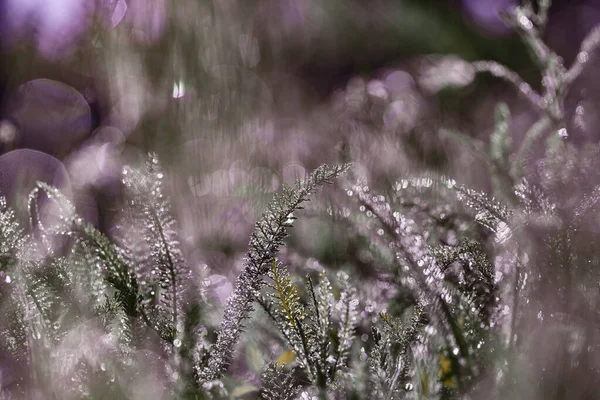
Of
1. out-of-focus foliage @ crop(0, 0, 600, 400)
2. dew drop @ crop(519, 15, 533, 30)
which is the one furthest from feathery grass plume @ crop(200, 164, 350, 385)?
dew drop @ crop(519, 15, 533, 30)

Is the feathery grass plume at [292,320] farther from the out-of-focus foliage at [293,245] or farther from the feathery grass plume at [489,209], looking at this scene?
the feathery grass plume at [489,209]

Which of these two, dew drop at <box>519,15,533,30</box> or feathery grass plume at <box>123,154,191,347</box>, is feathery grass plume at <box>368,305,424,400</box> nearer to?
feathery grass plume at <box>123,154,191,347</box>

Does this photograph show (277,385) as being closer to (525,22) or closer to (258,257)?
(258,257)

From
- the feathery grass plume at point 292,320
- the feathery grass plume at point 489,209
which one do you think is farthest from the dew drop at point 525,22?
the feathery grass plume at point 292,320

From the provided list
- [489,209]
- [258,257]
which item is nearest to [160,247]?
[258,257]

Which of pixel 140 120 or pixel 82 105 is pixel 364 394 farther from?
pixel 82 105

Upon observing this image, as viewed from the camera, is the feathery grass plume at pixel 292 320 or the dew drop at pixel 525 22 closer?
the feathery grass plume at pixel 292 320
